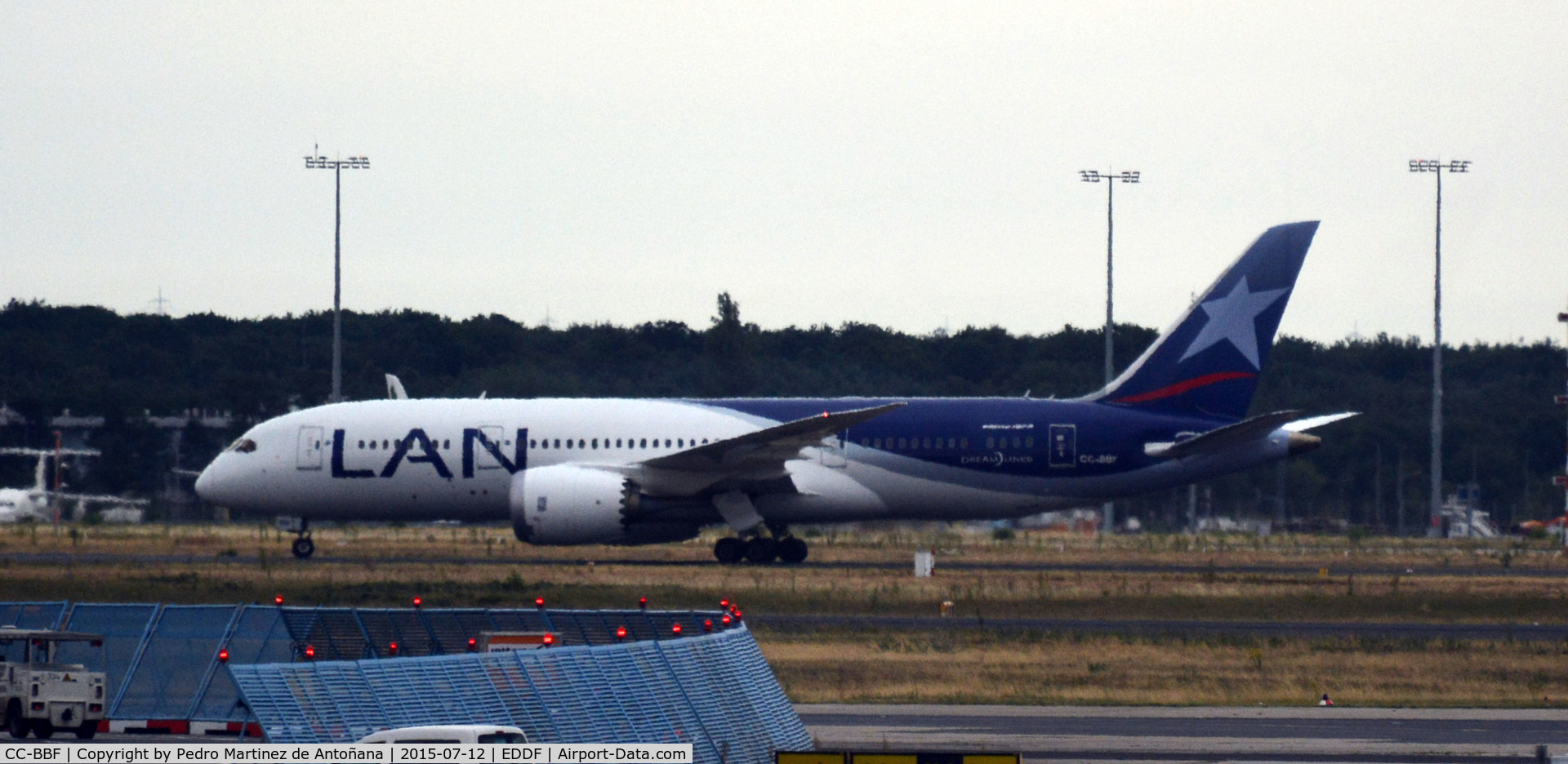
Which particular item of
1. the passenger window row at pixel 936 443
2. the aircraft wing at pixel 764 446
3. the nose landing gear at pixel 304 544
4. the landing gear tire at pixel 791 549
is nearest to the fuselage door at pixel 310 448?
the nose landing gear at pixel 304 544

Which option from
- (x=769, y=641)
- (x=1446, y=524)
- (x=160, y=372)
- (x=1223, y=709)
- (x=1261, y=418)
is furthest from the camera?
(x=160, y=372)

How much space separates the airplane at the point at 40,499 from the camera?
206 ft

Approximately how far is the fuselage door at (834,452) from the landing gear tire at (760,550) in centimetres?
220

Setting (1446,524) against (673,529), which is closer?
(673,529)

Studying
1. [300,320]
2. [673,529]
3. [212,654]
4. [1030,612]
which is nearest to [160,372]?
[300,320]

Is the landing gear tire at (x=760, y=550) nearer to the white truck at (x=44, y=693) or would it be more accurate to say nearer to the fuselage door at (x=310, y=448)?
the fuselage door at (x=310, y=448)

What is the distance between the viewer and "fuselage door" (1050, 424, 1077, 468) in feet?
131

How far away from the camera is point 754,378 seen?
6531cm

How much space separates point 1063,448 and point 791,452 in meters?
5.79

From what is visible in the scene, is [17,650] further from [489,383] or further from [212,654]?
[489,383]

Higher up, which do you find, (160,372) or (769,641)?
(160,372)

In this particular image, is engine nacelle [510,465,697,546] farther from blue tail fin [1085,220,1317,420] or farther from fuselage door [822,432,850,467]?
blue tail fin [1085,220,1317,420]

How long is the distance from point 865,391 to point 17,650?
50923mm

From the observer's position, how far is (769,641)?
26859mm
